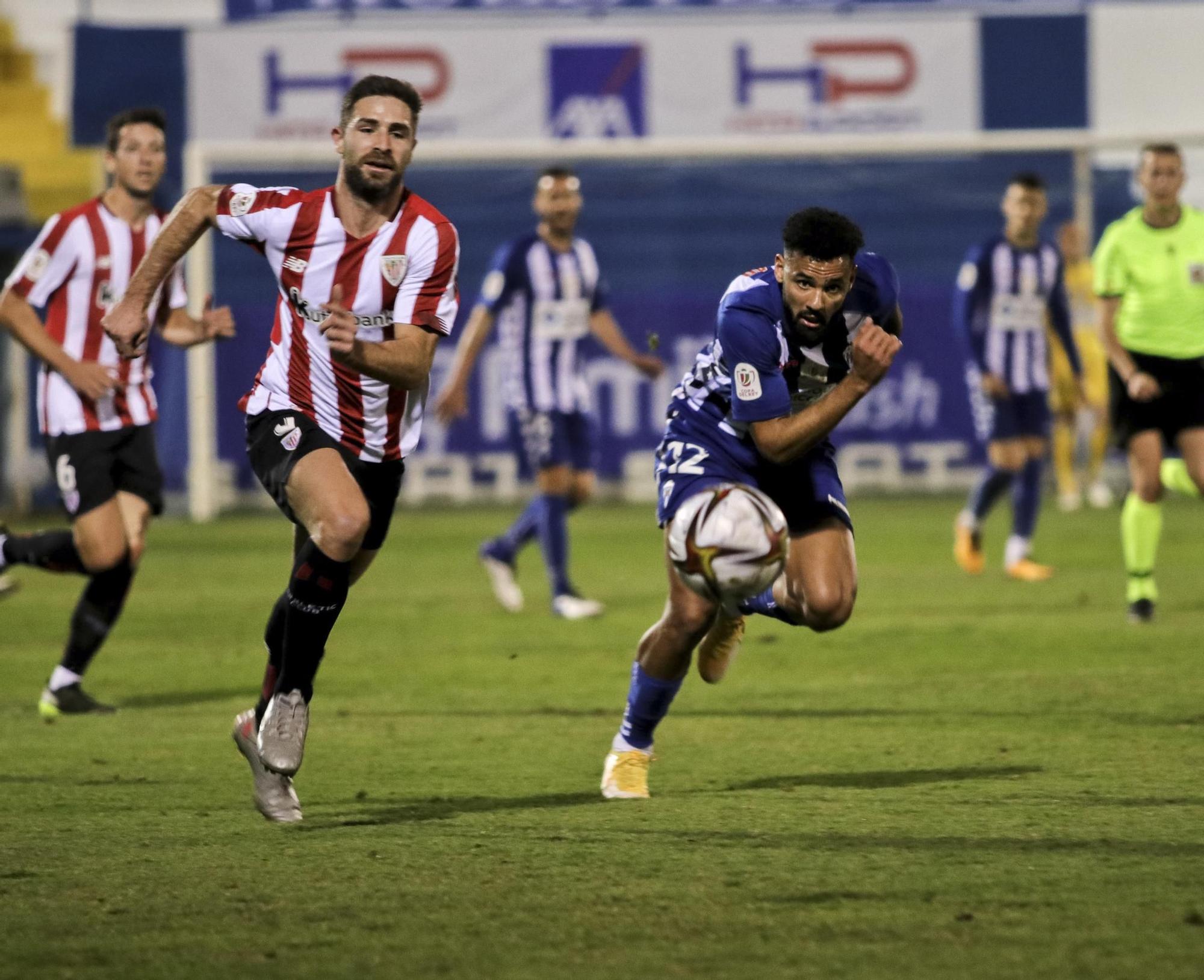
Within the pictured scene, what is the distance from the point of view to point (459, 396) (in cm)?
1106

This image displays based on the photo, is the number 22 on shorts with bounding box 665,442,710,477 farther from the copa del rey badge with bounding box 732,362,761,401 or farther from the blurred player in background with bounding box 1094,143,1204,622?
the blurred player in background with bounding box 1094,143,1204,622

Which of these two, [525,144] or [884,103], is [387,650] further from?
[884,103]

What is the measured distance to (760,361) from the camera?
543 cm

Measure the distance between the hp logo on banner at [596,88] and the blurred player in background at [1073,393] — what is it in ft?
18.4

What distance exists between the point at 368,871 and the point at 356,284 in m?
1.75

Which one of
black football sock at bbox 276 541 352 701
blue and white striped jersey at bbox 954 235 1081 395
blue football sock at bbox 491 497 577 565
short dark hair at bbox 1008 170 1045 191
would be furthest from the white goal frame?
black football sock at bbox 276 541 352 701

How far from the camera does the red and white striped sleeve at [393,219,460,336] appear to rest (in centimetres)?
558

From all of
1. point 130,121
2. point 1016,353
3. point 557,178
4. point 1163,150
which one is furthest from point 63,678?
point 1016,353

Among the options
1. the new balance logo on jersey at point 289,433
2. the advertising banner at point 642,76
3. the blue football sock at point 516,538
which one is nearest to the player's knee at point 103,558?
the new balance logo on jersey at point 289,433

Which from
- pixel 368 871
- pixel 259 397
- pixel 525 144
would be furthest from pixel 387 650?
pixel 525 144

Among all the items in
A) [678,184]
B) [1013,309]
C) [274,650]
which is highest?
[678,184]

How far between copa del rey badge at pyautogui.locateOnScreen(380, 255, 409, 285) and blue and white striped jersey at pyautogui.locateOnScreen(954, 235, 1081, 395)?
7541 mm

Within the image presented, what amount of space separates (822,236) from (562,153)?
12967 mm

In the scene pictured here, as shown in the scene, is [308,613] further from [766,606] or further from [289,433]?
[766,606]
